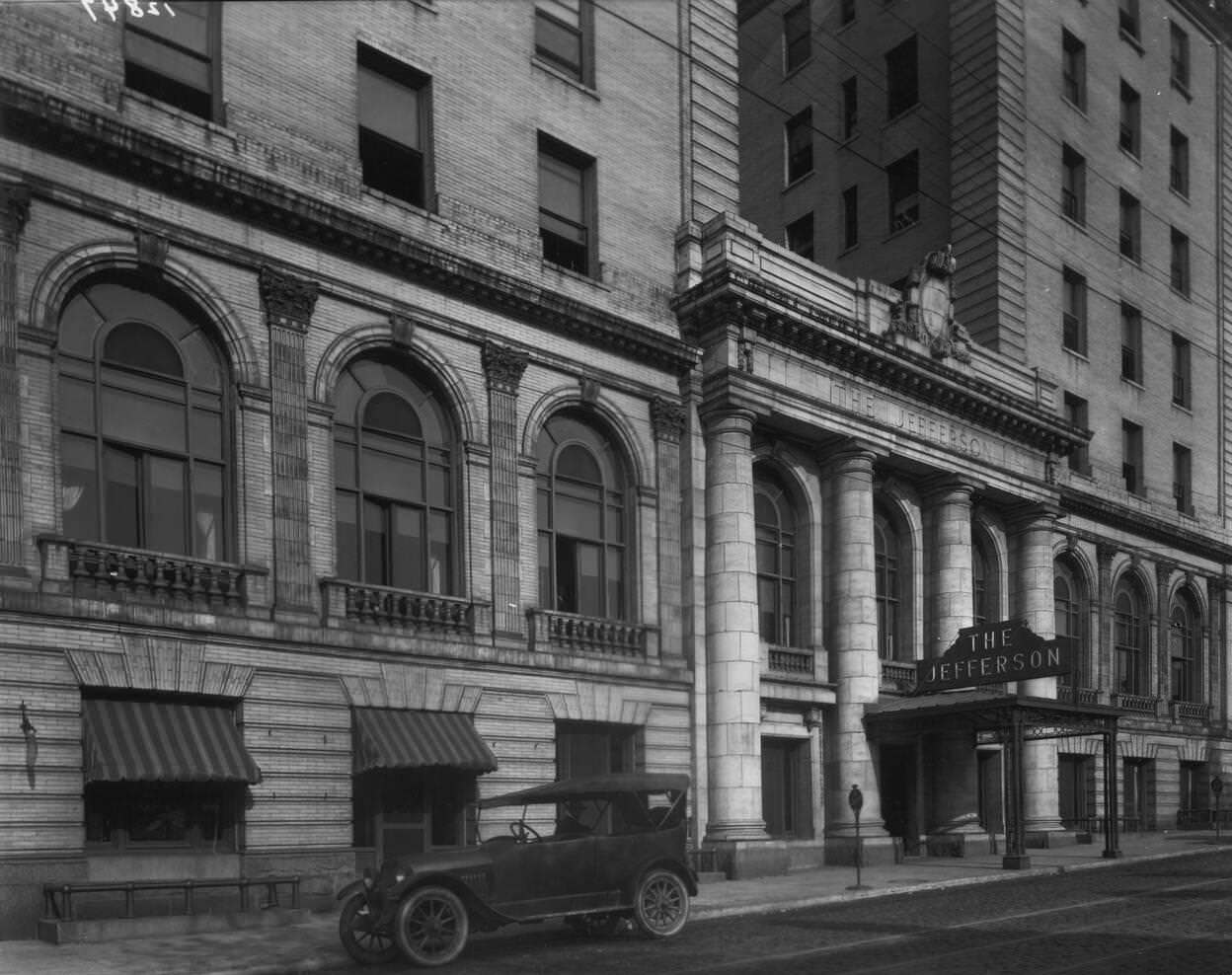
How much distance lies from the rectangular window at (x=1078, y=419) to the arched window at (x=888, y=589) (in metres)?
9.64

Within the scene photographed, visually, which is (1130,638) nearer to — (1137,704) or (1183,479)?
(1137,704)

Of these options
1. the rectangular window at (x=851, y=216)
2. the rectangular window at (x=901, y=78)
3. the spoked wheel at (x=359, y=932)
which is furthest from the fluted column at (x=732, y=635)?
the rectangular window at (x=901, y=78)

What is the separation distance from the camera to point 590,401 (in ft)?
91.6

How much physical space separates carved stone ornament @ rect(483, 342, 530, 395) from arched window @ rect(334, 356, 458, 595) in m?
1.21

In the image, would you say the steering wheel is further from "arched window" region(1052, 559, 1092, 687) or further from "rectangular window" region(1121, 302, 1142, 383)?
"rectangular window" region(1121, 302, 1142, 383)

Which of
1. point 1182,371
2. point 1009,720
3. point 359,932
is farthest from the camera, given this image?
point 1182,371

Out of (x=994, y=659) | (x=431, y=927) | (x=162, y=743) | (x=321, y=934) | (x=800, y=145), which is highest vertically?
(x=800, y=145)

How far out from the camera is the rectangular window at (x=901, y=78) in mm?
43688

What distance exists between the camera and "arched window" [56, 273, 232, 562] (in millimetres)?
20094

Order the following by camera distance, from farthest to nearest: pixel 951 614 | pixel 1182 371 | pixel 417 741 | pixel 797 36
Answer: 1. pixel 1182 371
2. pixel 797 36
3. pixel 951 614
4. pixel 417 741

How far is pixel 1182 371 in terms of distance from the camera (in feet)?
161

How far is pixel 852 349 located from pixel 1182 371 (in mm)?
22854

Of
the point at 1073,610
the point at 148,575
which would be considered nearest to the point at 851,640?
the point at 1073,610

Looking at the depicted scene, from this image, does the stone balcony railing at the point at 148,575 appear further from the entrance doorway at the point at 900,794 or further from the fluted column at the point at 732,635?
the entrance doorway at the point at 900,794
